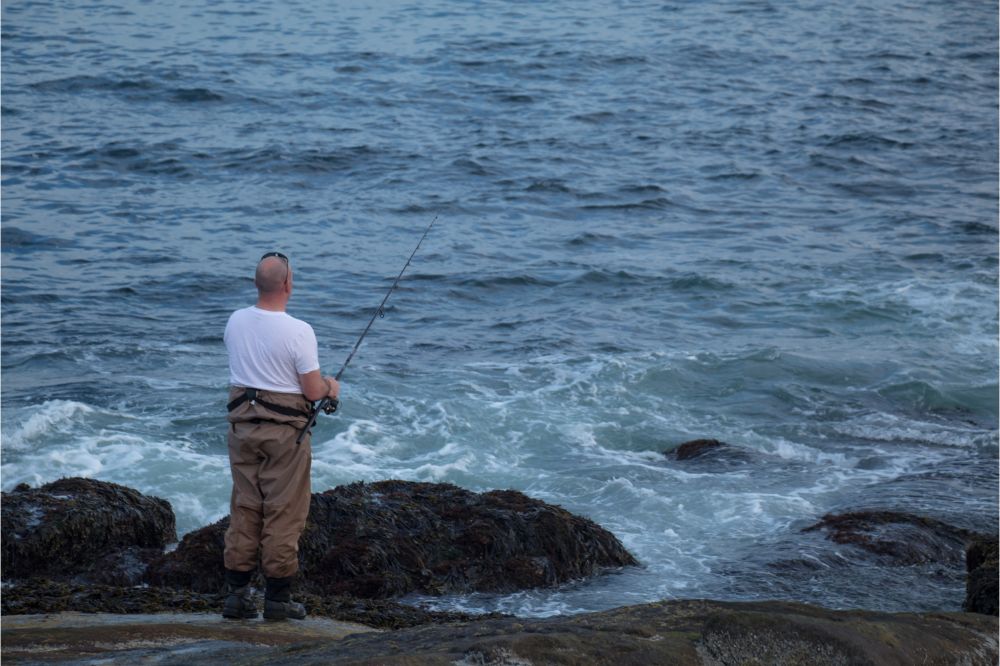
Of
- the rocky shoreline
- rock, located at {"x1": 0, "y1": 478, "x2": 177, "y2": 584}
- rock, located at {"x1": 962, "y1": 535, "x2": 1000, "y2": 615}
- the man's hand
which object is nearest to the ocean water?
the rocky shoreline

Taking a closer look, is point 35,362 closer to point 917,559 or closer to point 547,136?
point 917,559

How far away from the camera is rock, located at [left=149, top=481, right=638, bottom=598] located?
6.90m

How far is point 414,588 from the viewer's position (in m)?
7.03

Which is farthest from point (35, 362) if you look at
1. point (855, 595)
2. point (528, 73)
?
point (528, 73)

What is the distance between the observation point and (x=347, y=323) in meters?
13.7

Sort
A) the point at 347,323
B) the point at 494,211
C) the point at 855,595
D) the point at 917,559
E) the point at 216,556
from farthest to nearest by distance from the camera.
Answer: the point at 494,211
the point at 347,323
the point at 917,559
the point at 855,595
the point at 216,556

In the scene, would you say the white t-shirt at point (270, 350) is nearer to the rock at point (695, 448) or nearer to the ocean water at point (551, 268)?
the ocean water at point (551, 268)

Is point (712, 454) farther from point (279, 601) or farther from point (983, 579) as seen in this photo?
point (279, 601)

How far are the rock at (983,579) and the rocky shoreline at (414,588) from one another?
0.01 metres

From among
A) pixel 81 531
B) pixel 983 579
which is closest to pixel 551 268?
pixel 81 531

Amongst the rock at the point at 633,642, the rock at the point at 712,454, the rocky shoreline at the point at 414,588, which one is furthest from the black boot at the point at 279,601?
the rock at the point at 712,454

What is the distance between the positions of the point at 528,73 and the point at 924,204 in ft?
Answer: 34.1

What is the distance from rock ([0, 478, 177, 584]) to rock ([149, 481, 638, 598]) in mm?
351

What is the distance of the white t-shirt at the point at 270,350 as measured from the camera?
5.25 m
